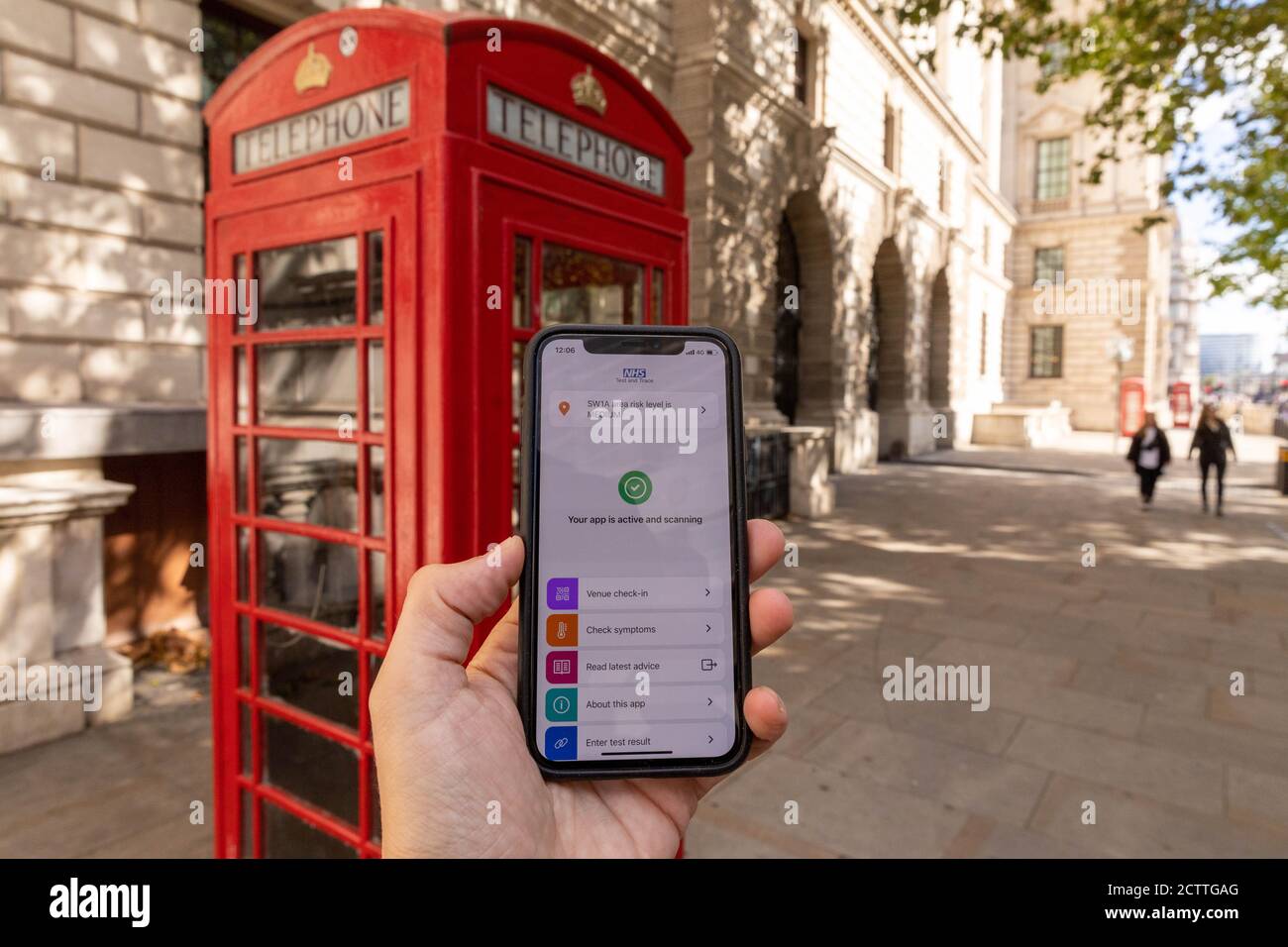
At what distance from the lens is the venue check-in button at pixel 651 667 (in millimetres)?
1573

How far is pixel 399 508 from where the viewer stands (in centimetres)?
226

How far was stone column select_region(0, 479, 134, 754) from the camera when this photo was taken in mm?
4645

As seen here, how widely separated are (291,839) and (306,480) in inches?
50.9

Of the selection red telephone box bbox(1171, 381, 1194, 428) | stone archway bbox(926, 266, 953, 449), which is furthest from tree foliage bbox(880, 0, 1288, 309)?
red telephone box bbox(1171, 381, 1194, 428)

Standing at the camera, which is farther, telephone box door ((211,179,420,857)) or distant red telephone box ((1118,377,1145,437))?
distant red telephone box ((1118,377,1145,437))

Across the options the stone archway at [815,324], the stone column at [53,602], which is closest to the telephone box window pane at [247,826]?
the stone column at [53,602]

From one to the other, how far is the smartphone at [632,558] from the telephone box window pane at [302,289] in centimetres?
134

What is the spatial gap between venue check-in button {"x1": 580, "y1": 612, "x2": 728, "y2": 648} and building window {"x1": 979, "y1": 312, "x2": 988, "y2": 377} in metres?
36.0

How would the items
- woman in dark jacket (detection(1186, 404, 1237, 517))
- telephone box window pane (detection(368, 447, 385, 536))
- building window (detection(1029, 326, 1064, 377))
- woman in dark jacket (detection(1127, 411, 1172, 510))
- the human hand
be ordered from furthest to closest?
building window (detection(1029, 326, 1064, 377)), woman in dark jacket (detection(1127, 411, 1172, 510)), woman in dark jacket (detection(1186, 404, 1237, 517)), telephone box window pane (detection(368, 447, 385, 536)), the human hand

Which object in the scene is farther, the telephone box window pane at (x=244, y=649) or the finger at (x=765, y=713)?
the telephone box window pane at (x=244, y=649)

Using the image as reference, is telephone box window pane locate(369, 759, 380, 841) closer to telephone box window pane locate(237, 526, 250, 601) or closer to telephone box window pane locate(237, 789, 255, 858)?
telephone box window pane locate(237, 789, 255, 858)

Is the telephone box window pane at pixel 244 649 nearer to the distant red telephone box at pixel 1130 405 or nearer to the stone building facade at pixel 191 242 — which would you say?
the stone building facade at pixel 191 242

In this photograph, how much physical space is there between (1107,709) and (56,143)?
8440mm
